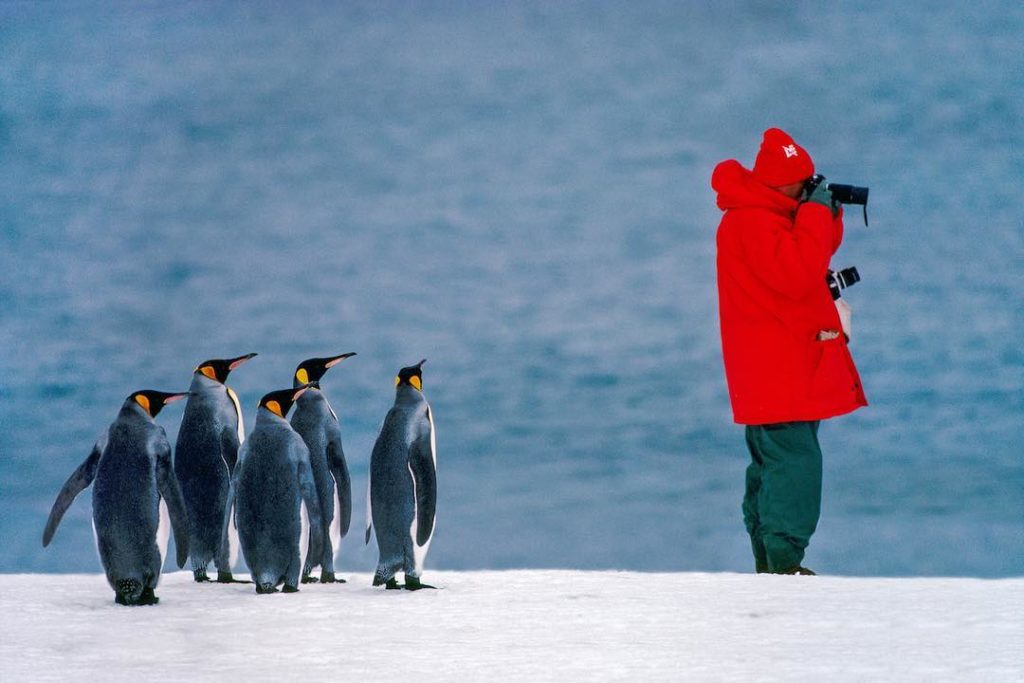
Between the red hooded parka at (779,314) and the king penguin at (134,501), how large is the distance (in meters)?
1.84

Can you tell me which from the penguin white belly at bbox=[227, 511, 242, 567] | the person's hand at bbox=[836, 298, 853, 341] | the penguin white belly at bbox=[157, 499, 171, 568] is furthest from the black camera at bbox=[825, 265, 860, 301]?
the penguin white belly at bbox=[157, 499, 171, 568]

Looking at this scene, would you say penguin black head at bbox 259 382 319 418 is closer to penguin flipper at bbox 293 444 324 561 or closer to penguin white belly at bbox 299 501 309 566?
penguin flipper at bbox 293 444 324 561

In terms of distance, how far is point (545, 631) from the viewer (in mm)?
3445

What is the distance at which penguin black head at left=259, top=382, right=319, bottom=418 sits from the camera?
4.61m

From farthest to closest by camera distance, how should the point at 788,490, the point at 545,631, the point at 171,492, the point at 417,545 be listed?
the point at 417,545 < the point at 788,490 < the point at 171,492 < the point at 545,631

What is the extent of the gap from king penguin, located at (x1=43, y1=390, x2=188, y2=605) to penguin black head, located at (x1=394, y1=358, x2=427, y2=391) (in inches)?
31.9

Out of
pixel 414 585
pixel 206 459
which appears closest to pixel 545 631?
pixel 414 585

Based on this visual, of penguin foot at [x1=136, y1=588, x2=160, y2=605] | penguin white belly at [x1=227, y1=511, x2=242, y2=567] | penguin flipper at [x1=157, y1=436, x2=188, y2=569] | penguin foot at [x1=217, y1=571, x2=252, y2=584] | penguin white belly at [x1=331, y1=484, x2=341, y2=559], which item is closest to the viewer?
penguin foot at [x1=136, y1=588, x2=160, y2=605]

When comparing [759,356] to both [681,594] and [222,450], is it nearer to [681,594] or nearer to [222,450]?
[681,594]

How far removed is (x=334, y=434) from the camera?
4996 mm

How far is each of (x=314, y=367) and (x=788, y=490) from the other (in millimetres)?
1855

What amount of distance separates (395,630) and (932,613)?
4.51 ft

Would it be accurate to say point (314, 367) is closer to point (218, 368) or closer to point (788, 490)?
point (218, 368)

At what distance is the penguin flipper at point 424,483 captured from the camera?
15.0 ft
